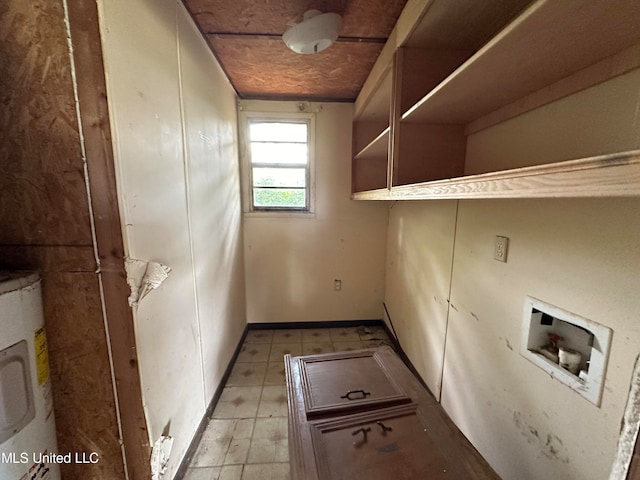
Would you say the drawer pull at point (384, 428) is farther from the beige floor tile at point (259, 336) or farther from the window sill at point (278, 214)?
the window sill at point (278, 214)

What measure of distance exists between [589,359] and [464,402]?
0.80m

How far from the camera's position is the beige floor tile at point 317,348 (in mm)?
2395

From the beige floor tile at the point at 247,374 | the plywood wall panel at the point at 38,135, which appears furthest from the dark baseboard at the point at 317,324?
the plywood wall panel at the point at 38,135

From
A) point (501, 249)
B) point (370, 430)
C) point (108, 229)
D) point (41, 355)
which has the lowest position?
point (370, 430)

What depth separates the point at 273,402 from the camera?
5.90ft

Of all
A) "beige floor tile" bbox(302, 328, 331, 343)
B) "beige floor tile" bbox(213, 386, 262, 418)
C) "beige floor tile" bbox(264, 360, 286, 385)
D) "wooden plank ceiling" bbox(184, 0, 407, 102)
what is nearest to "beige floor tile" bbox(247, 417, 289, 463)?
"beige floor tile" bbox(213, 386, 262, 418)

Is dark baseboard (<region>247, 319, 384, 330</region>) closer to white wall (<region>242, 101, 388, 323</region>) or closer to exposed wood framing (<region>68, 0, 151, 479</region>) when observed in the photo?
white wall (<region>242, 101, 388, 323</region>)

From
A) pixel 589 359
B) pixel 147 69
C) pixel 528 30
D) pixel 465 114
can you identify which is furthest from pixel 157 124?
pixel 589 359

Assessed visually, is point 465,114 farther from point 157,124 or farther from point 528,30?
point 157,124

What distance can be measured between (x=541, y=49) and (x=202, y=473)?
88.1 inches

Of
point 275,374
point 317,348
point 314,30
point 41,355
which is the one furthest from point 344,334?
point 314,30

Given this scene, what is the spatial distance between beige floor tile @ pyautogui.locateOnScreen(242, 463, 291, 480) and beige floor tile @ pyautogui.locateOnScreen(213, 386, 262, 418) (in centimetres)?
35

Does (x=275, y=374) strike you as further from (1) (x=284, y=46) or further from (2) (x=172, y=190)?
(1) (x=284, y=46)

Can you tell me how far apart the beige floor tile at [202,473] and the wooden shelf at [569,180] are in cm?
178
